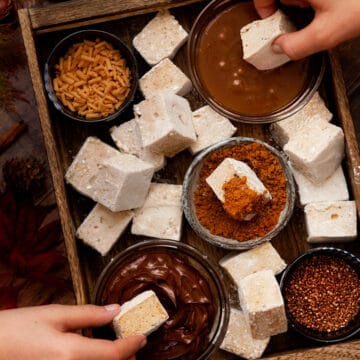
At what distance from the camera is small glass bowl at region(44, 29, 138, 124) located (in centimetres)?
207

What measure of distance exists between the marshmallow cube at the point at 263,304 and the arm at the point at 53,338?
0.35m

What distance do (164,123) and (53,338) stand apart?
0.67 meters

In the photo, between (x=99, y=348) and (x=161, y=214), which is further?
(x=161, y=214)

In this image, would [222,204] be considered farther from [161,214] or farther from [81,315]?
[81,315]

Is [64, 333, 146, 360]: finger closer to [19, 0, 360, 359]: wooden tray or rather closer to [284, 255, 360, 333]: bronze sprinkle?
[19, 0, 360, 359]: wooden tray

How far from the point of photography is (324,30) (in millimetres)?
1943

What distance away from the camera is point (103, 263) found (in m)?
2.13

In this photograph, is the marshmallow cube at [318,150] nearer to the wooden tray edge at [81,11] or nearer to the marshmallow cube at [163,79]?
the marshmallow cube at [163,79]

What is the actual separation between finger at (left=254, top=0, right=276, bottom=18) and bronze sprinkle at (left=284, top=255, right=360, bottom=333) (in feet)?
2.35

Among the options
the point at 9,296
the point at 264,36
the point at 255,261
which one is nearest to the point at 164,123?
the point at 264,36

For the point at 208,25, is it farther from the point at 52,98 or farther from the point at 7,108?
the point at 7,108

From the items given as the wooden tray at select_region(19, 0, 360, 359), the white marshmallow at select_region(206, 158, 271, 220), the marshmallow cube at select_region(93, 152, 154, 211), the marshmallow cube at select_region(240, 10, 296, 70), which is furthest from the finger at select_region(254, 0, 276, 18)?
the marshmallow cube at select_region(93, 152, 154, 211)

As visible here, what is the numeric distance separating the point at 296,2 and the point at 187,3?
0.31m

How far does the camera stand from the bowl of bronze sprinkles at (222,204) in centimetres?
206
